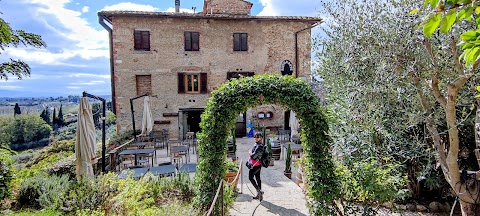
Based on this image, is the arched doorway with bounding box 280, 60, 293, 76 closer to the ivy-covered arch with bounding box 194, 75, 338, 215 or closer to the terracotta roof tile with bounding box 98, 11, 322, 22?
the terracotta roof tile with bounding box 98, 11, 322, 22

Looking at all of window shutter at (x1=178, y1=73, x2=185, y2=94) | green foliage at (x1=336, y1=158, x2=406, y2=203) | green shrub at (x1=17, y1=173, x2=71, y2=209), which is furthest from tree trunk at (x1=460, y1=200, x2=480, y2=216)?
window shutter at (x1=178, y1=73, x2=185, y2=94)

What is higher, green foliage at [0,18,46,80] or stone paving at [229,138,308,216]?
green foliage at [0,18,46,80]

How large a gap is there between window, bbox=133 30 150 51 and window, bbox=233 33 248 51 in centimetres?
532

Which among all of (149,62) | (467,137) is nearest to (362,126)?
(467,137)

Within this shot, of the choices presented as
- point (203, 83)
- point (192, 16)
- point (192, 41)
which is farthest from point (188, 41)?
point (203, 83)

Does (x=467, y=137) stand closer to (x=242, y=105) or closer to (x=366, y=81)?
(x=366, y=81)

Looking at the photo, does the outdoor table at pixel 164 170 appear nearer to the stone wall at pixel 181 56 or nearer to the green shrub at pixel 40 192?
the green shrub at pixel 40 192

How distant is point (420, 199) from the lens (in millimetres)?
7285

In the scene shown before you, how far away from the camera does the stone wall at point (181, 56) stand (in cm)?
1574

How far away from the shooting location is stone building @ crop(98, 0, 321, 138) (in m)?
15.7

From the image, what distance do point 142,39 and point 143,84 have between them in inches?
106

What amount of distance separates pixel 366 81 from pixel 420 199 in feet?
14.4

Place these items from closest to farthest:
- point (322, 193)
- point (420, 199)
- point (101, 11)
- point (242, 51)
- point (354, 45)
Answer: point (322, 193) → point (354, 45) → point (420, 199) → point (101, 11) → point (242, 51)

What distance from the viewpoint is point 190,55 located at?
16484 millimetres
